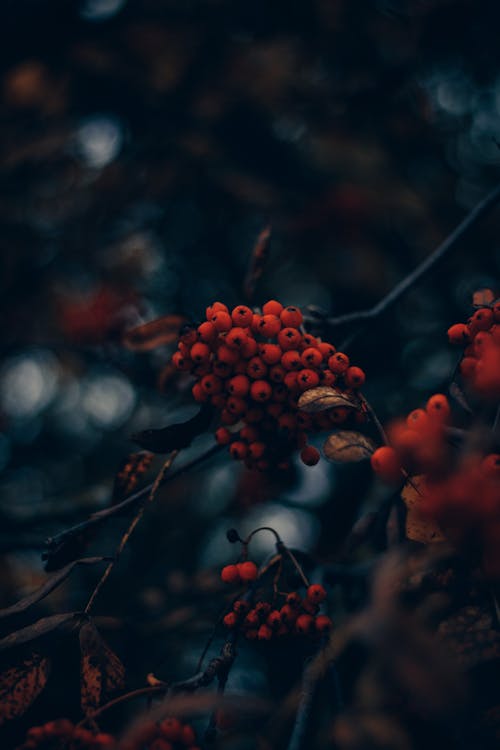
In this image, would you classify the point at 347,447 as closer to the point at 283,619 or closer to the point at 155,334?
the point at 283,619

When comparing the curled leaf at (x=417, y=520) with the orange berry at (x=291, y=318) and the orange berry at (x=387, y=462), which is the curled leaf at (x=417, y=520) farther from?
the orange berry at (x=291, y=318)

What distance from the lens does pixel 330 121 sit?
3477 mm

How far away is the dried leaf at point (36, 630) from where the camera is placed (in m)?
1.38

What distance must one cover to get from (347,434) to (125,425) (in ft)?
10.9

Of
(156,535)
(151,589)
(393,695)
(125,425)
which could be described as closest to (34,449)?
(125,425)

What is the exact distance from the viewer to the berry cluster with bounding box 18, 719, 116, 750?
1.23 metres

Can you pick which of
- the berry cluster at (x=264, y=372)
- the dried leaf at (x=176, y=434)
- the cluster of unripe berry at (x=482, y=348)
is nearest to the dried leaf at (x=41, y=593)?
the dried leaf at (x=176, y=434)

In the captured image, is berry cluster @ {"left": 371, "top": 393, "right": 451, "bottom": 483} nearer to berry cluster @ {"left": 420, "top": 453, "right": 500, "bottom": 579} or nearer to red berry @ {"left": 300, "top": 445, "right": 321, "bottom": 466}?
berry cluster @ {"left": 420, "top": 453, "right": 500, "bottom": 579}

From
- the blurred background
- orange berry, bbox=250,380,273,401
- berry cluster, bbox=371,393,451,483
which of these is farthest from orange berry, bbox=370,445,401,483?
the blurred background

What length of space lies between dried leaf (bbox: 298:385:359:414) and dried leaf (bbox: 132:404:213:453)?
1.38ft

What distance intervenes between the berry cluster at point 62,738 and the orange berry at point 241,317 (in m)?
1.15

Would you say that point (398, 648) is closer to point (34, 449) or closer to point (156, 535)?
point (156, 535)

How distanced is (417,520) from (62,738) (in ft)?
3.62

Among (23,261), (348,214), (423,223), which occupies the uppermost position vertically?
(423,223)
